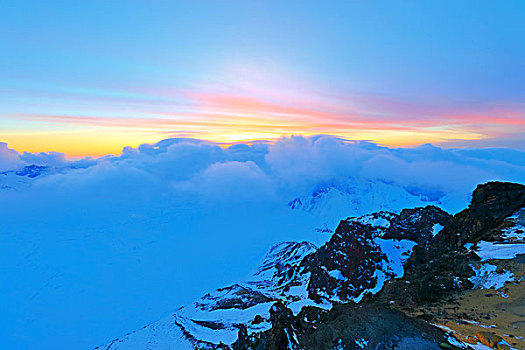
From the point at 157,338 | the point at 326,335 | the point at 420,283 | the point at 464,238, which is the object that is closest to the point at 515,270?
the point at 420,283

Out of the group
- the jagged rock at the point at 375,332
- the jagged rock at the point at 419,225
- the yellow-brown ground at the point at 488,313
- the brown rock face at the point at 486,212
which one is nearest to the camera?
the yellow-brown ground at the point at 488,313

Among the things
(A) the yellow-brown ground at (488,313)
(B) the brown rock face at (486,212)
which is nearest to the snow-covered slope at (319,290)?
(B) the brown rock face at (486,212)

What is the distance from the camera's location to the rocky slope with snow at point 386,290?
19.3m

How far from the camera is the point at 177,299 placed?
188875mm

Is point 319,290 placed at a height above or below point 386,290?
below

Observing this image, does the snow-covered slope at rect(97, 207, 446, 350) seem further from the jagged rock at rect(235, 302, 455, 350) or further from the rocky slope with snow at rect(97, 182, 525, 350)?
the jagged rock at rect(235, 302, 455, 350)

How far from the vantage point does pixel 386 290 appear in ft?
115

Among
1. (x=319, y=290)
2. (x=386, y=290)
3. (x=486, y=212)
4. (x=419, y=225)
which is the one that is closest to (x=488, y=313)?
(x=386, y=290)

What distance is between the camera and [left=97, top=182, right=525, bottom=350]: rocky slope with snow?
63.4ft

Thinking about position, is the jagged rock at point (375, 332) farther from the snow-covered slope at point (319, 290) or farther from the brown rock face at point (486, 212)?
the snow-covered slope at point (319, 290)

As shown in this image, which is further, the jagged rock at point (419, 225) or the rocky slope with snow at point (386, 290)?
the jagged rock at point (419, 225)

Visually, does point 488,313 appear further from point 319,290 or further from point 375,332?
point 319,290

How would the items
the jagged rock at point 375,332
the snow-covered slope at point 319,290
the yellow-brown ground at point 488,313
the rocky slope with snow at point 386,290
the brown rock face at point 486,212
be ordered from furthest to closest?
the snow-covered slope at point 319,290, the brown rock face at point 486,212, the rocky slope with snow at point 386,290, the jagged rock at point 375,332, the yellow-brown ground at point 488,313

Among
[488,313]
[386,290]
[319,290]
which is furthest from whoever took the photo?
[319,290]
